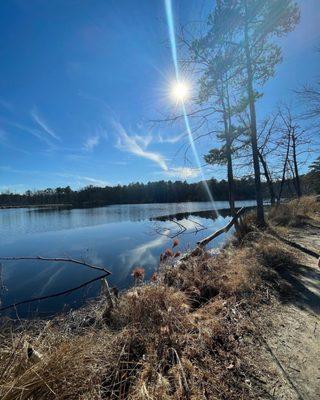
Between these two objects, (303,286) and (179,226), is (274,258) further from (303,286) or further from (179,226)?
(179,226)

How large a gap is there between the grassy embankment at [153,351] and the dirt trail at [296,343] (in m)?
0.19

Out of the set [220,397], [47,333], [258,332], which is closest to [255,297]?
[258,332]

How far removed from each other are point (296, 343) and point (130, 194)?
117 m

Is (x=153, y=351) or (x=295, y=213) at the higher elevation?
(x=295, y=213)

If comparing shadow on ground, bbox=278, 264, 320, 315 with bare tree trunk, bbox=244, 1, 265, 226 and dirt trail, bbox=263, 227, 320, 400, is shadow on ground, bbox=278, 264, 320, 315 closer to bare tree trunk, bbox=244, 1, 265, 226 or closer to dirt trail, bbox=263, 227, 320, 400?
dirt trail, bbox=263, 227, 320, 400

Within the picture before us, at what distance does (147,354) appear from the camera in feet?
9.56

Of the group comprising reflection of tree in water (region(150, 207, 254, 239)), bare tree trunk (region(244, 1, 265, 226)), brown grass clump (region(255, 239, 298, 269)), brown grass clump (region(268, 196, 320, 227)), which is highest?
bare tree trunk (region(244, 1, 265, 226))

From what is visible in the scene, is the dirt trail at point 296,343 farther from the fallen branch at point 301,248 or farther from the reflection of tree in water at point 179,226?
the reflection of tree in water at point 179,226

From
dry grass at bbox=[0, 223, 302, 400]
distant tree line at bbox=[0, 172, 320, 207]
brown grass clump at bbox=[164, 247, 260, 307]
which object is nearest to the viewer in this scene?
dry grass at bbox=[0, 223, 302, 400]

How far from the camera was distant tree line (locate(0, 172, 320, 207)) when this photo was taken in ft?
314

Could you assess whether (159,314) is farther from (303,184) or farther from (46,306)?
(303,184)

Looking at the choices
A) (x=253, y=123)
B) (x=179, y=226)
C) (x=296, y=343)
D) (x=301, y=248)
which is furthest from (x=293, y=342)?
(x=179, y=226)

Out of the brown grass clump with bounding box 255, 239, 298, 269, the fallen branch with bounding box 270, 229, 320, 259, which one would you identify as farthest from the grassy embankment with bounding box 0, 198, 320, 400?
the fallen branch with bounding box 270, 229, 320, 259

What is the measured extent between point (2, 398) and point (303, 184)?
157 feet
